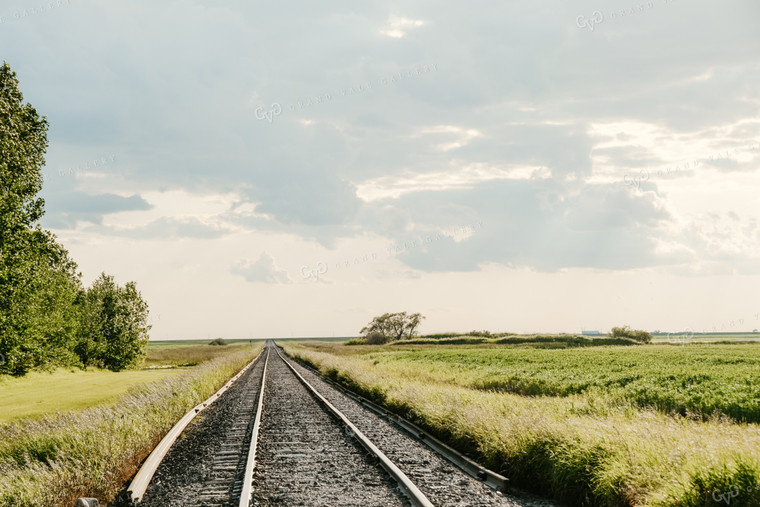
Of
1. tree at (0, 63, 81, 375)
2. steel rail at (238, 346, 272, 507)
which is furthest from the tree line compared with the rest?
steel rail at (238, 346, 272, 507)

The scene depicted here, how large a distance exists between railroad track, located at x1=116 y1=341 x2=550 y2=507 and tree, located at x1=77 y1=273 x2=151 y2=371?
1628 inches

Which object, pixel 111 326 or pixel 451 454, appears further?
pixel 111 326

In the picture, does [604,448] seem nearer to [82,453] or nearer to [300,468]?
[300,468]

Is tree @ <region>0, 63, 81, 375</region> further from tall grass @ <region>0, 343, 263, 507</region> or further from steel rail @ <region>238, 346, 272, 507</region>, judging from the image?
steel rail @ <region>238, 346, 272, 507</region>

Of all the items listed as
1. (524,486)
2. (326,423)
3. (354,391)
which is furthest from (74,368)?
(524,486)

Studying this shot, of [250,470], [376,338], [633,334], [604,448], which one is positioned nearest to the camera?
[604,448]

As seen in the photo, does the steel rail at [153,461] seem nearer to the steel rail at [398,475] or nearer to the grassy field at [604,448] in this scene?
the steel rail at [398,475]

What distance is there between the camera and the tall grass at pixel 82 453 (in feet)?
22.3

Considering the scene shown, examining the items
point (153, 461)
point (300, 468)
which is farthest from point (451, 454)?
point (153, 461)

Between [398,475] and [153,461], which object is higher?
[398,475]

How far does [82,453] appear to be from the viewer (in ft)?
27.6

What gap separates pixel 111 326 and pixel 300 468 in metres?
51.3

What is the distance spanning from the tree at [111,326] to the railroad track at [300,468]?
41.4 meters

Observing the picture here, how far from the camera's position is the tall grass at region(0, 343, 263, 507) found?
22.3 feet
